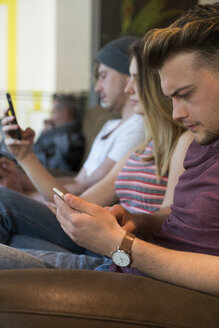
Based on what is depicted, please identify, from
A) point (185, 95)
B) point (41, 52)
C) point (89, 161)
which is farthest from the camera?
point (41, 52)

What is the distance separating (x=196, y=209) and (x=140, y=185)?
0.58 m

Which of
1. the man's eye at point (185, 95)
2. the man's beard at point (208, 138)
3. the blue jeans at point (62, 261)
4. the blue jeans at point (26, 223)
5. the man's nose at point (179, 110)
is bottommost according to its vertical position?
the blue jeans at point (26, 223)

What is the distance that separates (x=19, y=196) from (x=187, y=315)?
0.98m

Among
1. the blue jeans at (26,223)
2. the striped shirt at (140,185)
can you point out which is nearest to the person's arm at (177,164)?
the striped shirt at (140,185)

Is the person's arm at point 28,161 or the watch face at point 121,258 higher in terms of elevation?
the watch face at point 121,258

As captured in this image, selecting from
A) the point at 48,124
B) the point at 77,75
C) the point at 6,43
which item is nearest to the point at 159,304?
the point at 48,124

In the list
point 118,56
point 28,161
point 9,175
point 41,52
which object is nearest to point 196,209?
point 28,161

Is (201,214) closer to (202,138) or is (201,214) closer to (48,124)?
(202,138)

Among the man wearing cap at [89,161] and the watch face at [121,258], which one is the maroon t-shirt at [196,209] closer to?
the watch face at [121,258]

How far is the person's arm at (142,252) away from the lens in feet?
2.99

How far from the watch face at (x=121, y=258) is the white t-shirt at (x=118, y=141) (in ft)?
3.75

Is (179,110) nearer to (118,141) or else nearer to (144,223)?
(144,223)

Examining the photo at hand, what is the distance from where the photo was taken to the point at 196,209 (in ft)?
3.39

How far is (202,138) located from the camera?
1.09 meters
